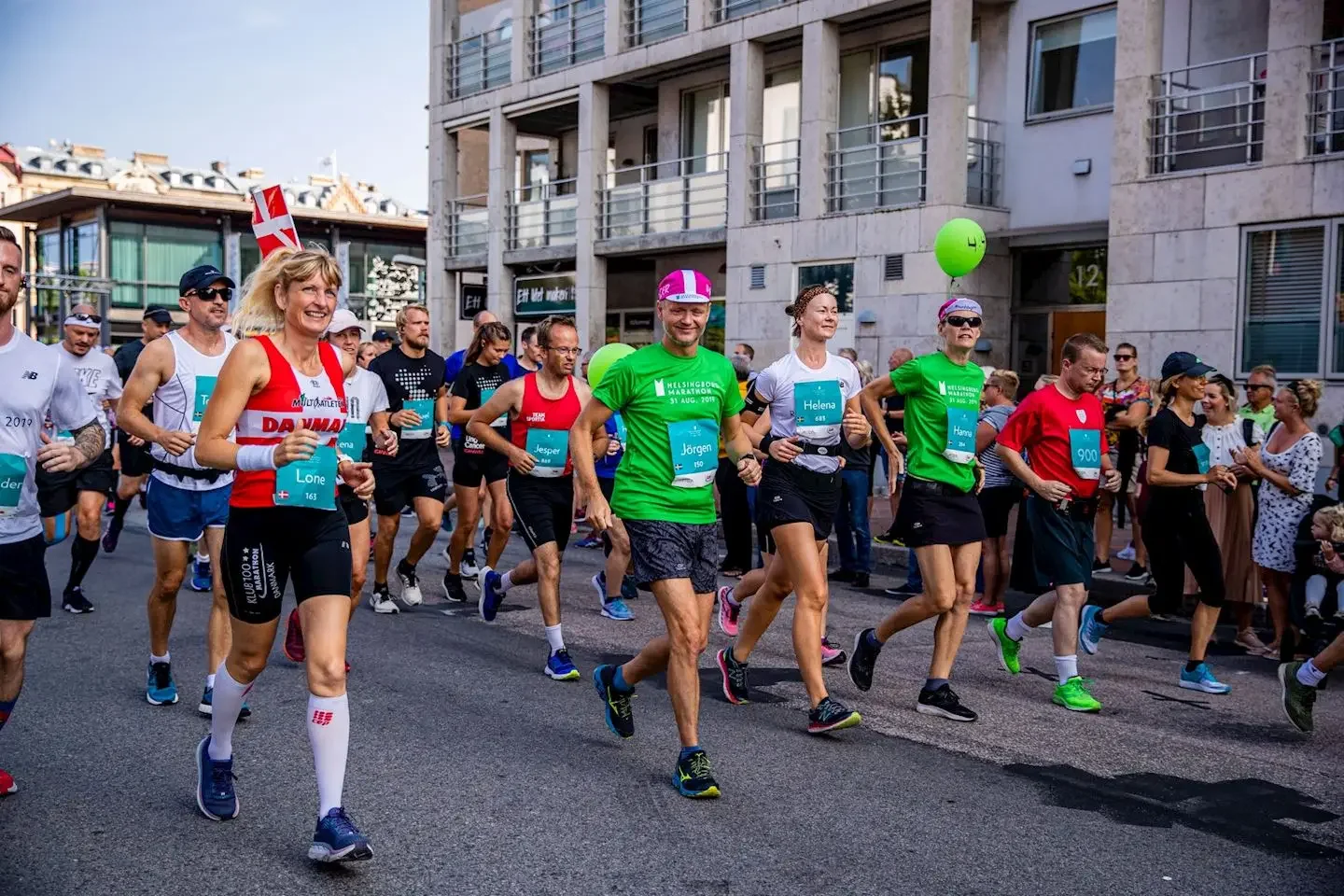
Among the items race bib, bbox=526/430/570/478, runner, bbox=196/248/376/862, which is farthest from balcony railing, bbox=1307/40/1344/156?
runner, bbox=196/248/376/862

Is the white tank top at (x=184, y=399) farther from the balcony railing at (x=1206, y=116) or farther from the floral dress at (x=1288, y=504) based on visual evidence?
the balcony railing at (x=1206, y=116)

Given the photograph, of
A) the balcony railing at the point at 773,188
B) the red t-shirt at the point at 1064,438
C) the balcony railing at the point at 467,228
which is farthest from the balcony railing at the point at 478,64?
the red t-shirt at the point at 1064,438

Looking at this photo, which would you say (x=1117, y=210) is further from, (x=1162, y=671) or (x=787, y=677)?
(x=787, y=677)

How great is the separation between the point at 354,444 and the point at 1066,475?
12.6 feet

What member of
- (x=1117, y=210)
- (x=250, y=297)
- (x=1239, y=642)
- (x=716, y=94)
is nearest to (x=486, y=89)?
(x=716, y=94)

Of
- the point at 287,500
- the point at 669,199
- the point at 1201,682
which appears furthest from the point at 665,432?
the point at 669,199

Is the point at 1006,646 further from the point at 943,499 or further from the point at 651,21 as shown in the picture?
the point at 651,21

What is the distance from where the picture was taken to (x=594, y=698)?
663cm

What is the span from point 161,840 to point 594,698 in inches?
103

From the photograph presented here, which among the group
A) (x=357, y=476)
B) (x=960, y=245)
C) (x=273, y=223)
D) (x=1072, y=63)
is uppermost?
(x=1072, y=63)

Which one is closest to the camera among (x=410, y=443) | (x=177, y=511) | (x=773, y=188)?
(x=177, y=511)

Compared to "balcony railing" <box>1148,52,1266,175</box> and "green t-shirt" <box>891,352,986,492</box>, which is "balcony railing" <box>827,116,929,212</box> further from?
"green t-shirt" <box>891,352,986,492</box>

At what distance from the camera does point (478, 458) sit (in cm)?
911

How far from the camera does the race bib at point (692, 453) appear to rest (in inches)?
208
